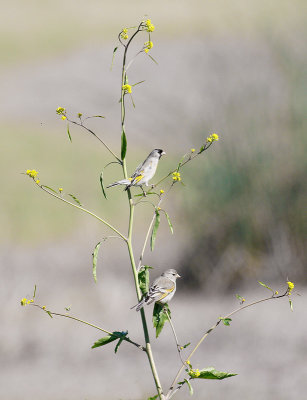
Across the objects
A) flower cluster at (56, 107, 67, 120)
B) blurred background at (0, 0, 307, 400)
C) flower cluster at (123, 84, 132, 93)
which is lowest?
blurred background at (0, 0, 307, 400)

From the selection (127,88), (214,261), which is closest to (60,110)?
(127,88)

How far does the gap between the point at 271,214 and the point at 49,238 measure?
12.7 feet

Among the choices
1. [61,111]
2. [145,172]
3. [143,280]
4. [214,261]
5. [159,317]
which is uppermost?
[61,111]

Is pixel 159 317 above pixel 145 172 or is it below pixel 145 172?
below

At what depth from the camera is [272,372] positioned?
6875mm

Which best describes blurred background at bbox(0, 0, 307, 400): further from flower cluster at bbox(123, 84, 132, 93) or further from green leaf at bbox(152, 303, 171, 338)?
flower cluster at bbox(123, 84, 132, 93)

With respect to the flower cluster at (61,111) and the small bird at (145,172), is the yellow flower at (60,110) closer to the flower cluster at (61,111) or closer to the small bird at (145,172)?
the flower cluster at (61,111)

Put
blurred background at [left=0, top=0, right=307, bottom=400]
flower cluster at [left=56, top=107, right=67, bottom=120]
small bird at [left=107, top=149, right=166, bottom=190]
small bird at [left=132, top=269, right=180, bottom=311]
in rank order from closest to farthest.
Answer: flower cluster at [left=56, top=107, right=67, bottom=120]
small bird at [left=132, top=269, right=180, bottom=311]
small bird at [left=107, top=149, right=166, bottom=190]
blurred background at [left=0, top=0, right=307, bottom=400]

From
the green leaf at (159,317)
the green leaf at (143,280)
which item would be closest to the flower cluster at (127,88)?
the green leaf at (143,280)

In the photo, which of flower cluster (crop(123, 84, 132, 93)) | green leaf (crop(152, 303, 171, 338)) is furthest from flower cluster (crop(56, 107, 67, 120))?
green leaf (crop(152, 303, 171, 338))

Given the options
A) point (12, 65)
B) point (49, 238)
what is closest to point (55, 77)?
point (12, 65)

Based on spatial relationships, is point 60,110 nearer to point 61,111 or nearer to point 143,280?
point 61,111

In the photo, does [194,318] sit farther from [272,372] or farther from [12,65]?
[12,65]

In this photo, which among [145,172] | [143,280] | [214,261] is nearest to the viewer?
[143,280]
